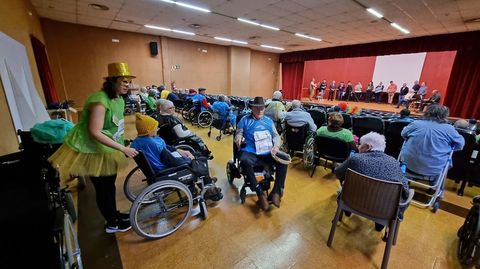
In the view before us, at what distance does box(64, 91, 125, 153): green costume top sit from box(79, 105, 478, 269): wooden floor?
2.74ft

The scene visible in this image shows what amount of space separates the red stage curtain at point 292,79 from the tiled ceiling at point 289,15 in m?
5.69

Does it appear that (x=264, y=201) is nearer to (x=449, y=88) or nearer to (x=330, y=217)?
(x=330, y=217)

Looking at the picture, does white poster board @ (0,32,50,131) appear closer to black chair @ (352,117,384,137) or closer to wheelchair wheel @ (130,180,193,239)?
wheelchair wheel @ (130,180,193,239)

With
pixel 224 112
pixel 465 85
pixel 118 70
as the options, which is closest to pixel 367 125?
pixel 224 112

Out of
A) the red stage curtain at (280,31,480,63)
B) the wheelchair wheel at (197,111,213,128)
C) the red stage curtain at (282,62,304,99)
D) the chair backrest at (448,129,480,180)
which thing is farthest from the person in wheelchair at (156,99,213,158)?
the red stage curtain at (282,62,304,99)

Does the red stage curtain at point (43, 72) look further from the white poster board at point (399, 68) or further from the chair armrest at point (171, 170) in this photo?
the white poster board at point (399, 68)

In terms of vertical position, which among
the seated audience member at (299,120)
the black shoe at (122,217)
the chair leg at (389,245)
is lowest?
the black shoe at (122,217)

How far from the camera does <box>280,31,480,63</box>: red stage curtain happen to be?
271 inches

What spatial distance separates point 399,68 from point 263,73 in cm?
749

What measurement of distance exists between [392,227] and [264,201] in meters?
1.07

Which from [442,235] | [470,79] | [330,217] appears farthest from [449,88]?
[330,217]

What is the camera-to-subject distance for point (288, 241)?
1.78 metres

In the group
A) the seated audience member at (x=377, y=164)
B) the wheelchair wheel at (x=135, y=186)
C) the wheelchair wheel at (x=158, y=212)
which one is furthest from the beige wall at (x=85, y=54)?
the seated audience member at (x=377, y=164)

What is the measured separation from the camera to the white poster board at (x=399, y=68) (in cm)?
1062
